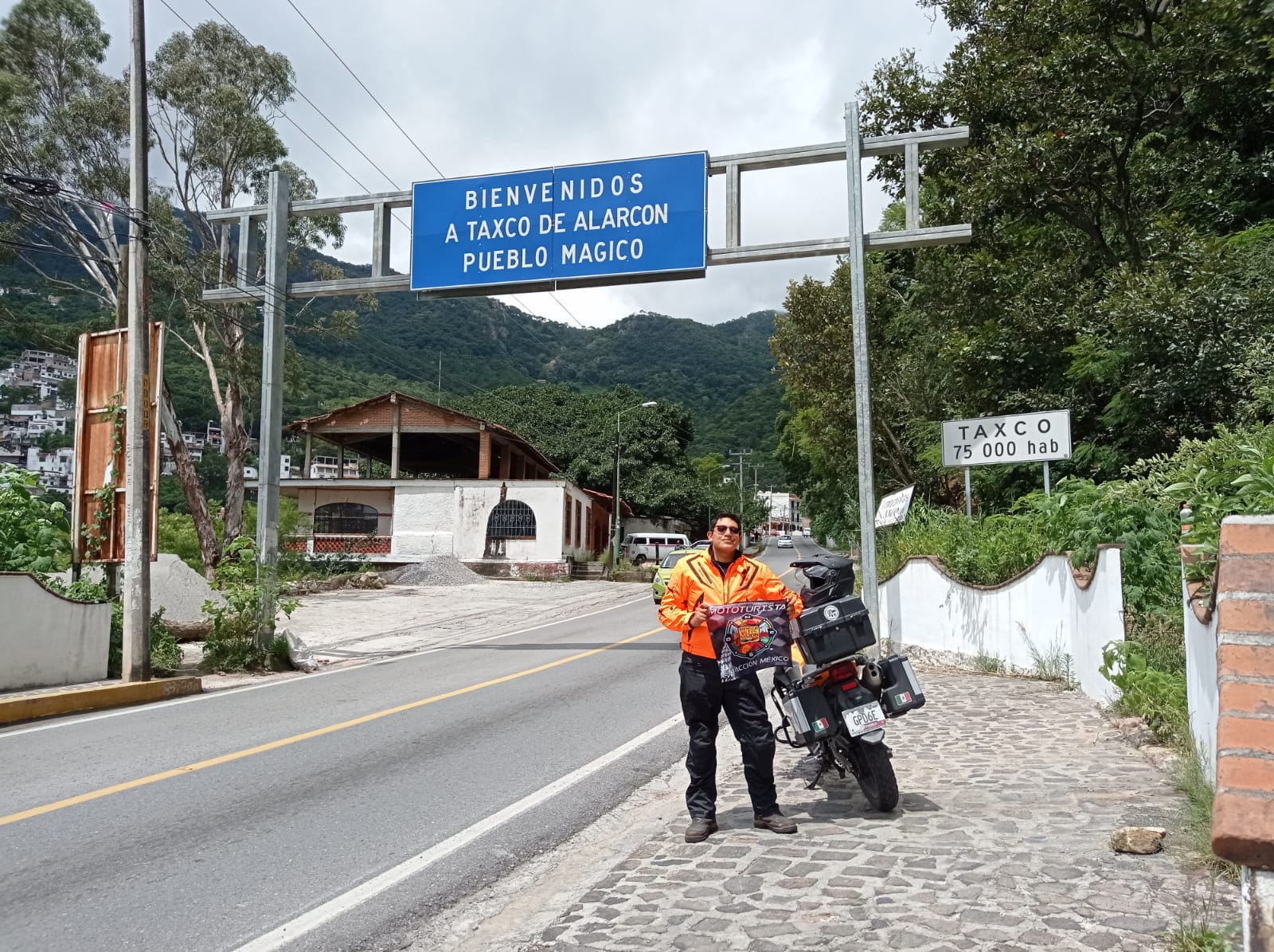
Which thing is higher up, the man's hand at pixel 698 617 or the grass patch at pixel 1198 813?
the man's hand at pixel 698 617

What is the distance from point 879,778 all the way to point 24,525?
11.0 m

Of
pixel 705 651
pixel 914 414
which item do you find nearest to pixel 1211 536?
pixel 705 651

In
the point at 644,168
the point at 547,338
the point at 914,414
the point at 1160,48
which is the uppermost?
the point at 547,338

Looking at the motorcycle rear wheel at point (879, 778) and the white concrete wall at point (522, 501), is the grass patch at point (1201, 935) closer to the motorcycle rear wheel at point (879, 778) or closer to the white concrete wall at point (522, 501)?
the motorcycle rear wheel at point (879, 778)

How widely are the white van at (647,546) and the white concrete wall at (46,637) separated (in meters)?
38.7

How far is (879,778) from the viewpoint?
543cm

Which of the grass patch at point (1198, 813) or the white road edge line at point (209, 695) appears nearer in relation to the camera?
the grass patch at point (1198, 813)

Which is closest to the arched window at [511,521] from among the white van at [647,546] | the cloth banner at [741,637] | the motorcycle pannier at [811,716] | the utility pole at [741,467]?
the white van at [647,546]

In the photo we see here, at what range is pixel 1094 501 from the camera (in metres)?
9.85

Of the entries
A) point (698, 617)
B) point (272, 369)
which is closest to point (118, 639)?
point (272, 369)

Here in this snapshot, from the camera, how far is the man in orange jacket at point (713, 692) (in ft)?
17.1

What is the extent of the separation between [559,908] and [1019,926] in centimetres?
182

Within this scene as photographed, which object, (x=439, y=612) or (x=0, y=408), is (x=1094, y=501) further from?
(x=0, y=408)

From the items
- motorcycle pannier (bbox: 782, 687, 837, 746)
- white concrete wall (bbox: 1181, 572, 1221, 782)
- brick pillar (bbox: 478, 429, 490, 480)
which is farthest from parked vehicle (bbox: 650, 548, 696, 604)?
brick pillar (bbox: 478, 429, 490, 480)
